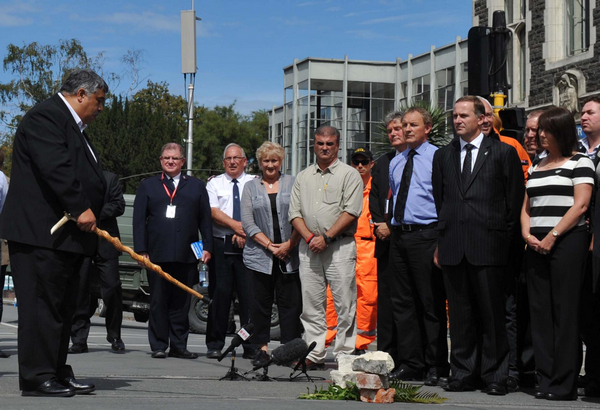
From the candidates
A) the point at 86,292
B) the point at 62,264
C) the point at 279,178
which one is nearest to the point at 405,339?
the point at 279,178

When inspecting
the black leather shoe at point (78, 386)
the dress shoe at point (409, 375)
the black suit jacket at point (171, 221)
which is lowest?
the dress shoe at point (409, 375)

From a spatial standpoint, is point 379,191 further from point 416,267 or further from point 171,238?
point 171,238

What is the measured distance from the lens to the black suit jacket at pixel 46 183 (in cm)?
646

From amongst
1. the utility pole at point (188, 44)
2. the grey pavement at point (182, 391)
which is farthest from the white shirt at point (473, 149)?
the utility pole at point (188, 44)

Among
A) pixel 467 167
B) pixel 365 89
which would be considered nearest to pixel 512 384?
pixel 467 167

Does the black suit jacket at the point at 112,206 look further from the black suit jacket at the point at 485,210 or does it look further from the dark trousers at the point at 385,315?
the black suit jacket at the point at 485,210

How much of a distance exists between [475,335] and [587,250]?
1110 mm

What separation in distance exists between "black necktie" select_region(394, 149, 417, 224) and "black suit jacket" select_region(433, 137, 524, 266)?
2.67 ft

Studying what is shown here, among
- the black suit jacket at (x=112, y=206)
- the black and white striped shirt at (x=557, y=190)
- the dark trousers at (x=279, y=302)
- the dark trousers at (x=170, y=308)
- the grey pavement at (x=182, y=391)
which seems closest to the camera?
the grey pavement at (x=182, y=391)

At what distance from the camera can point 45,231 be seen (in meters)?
6.52

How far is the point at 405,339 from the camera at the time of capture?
8516 millimetres

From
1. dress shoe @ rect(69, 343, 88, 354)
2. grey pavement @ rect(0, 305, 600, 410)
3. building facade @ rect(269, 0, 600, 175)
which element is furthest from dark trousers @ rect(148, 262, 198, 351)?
building facade @ rect(269, 0, 600, 175)

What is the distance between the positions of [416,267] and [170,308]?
10.6 ft

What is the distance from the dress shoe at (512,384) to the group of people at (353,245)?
5.1 inches
